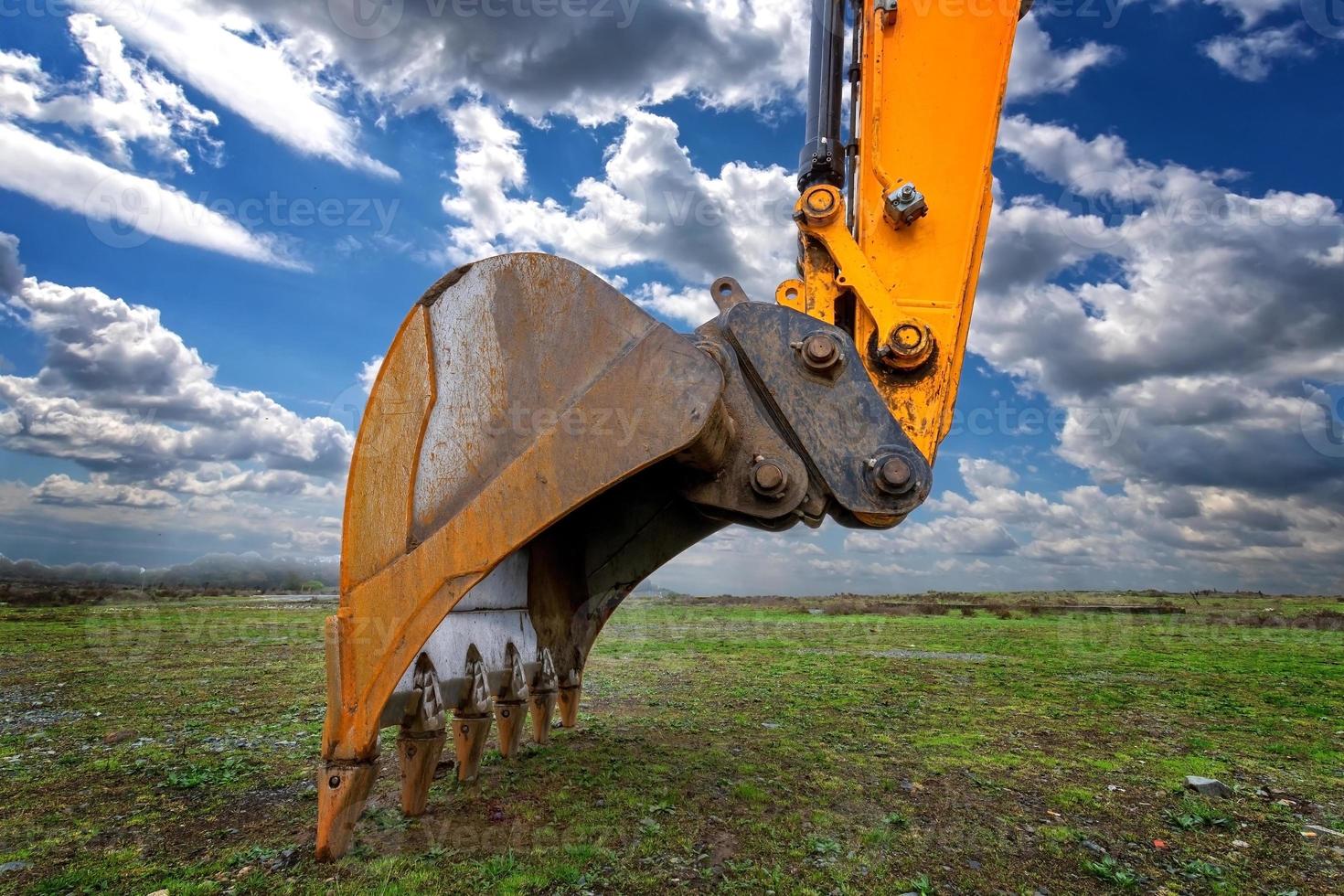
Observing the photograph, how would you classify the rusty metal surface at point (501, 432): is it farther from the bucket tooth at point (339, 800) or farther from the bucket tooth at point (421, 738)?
the bucket tooth at point (421, 738)

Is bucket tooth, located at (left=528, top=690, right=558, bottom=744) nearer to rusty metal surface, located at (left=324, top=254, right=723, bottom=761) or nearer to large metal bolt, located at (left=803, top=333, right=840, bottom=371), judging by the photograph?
rusty metal surface, located at (left=324, top=254, right=723, bottom=761)

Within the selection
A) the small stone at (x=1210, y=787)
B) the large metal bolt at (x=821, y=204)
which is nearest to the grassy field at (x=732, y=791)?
the small stone at (x=1210, y=787)

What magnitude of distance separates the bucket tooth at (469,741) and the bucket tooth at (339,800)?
841 millimetres

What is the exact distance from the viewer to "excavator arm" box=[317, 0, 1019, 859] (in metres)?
2.73

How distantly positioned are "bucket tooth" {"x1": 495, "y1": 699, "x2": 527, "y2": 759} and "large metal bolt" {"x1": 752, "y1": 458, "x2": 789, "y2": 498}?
209 cm

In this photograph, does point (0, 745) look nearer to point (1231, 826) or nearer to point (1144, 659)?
point (1231, 826)

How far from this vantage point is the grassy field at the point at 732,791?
2879 mm

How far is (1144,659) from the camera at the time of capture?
11.3m

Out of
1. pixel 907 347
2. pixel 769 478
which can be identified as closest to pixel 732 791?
pixel 769 478

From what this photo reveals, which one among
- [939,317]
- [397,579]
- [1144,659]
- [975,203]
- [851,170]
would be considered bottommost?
[1144,659]

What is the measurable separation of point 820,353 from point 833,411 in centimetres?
27

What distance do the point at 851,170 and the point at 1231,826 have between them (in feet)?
12.7

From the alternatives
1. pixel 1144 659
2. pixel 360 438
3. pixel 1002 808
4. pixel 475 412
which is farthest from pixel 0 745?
pixel 1144 659

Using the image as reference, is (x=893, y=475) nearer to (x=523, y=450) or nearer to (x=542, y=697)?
(x=523, y=450)
